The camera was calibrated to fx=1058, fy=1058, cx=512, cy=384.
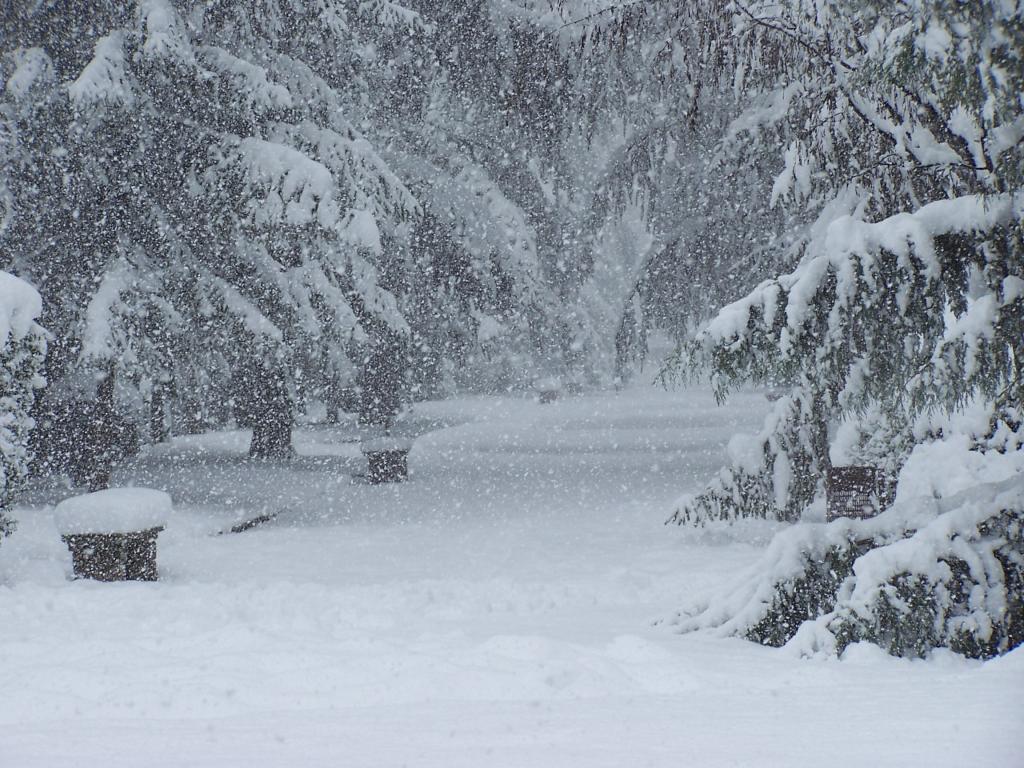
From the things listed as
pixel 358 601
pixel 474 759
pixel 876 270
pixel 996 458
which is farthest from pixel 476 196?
pixel 474 759

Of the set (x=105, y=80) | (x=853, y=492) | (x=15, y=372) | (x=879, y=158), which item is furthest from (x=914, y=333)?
(x=105, y=80)

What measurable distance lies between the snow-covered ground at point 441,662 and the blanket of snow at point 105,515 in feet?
1.49

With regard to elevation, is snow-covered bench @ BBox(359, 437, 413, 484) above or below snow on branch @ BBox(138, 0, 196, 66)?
below

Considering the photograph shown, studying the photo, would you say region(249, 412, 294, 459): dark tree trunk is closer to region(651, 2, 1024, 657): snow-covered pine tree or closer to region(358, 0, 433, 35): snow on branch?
region(358, 0, 433, 35): snow on branch

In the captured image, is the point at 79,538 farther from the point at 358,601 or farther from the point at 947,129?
the point at 947,129

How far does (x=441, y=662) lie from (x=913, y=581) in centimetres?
233

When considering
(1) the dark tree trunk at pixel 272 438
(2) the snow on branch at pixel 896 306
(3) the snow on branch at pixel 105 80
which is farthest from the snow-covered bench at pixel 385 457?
(2) the snow on branch at pixel 896 306

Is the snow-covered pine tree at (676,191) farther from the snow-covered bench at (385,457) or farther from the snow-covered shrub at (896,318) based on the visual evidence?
the snow-covered shrub at (896,318)

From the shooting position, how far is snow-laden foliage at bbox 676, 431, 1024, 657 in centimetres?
495

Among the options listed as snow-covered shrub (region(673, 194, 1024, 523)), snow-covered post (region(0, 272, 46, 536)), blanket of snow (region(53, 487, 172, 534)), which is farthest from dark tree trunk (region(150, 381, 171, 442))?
snow-covered shrub (region(673, 194, 1024, 523))

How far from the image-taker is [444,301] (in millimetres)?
16031

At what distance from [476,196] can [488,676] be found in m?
11.4

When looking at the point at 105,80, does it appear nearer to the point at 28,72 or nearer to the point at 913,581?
the point at 28,72

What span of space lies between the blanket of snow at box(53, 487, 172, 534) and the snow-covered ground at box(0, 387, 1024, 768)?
0.45 meters
